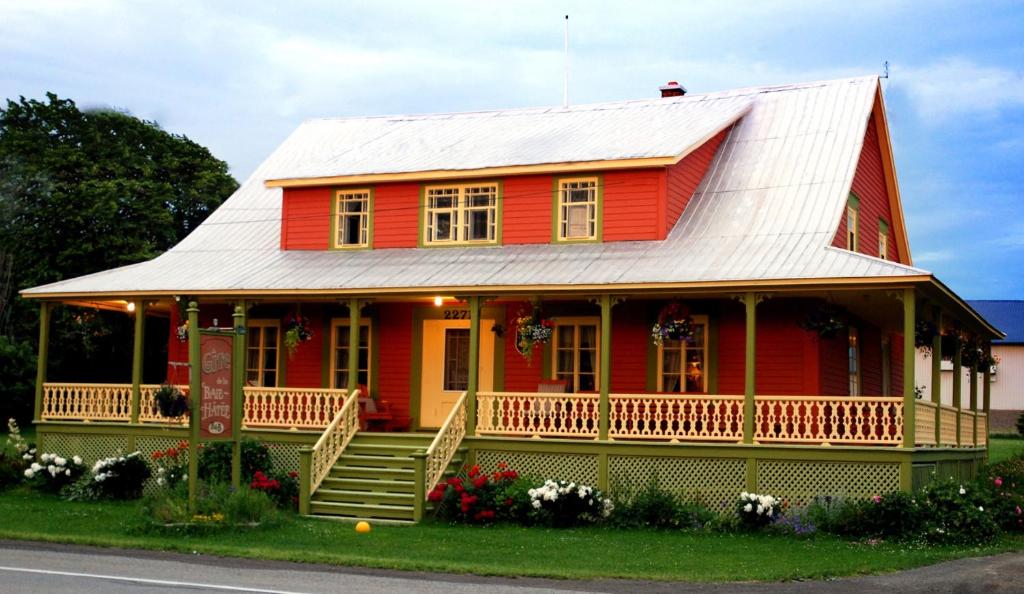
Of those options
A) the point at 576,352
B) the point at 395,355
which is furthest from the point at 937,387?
the point at 395,355

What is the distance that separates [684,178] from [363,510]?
29.9 ft

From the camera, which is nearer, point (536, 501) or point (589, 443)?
point (536, 501)

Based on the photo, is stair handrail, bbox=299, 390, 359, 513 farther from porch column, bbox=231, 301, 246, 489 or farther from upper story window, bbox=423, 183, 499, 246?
upper story window, bbox=423, 183, 499, 246

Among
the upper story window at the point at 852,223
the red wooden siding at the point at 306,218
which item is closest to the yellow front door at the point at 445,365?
the red wooden siding at the point at 306,218

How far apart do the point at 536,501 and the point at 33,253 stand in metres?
24.4

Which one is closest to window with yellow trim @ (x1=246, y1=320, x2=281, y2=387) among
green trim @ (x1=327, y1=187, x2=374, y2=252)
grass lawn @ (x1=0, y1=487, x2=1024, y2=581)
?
green trim @ (x1=327, y1=187, x2=374, y2=252)

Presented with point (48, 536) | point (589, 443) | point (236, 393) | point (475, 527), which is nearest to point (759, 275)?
point (589, 443)

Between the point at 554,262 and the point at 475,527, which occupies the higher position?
the point at 554,262

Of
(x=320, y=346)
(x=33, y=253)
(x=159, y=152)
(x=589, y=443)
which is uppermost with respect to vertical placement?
(x=159, y=152)

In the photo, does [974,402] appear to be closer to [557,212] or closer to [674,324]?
[674,324]

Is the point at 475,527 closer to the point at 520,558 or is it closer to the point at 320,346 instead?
the point at 520,558

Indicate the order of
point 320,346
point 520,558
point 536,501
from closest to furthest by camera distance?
point 520,558, point 536,501, point 320,346

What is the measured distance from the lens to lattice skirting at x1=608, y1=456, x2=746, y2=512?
66.9 ft

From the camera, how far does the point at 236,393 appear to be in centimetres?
1862
